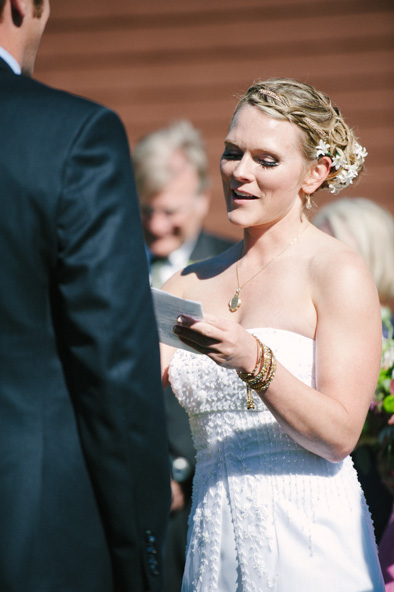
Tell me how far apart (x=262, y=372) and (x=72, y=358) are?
62 centimetres

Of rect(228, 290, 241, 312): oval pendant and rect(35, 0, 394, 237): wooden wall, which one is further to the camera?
rect(35, 0, 394, 237): wooden wall

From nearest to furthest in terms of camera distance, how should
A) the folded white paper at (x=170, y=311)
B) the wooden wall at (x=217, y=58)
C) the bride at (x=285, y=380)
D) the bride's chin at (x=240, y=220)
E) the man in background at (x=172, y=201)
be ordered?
the folded white paper at (x=170, y=311) → the bride at (x=285, y=380) → the bride's chin at (x=240, y=220) → the man in background at (x=172, y=201) → the wooden wall at (x=217, y=58)

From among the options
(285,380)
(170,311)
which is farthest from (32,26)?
(285,380)

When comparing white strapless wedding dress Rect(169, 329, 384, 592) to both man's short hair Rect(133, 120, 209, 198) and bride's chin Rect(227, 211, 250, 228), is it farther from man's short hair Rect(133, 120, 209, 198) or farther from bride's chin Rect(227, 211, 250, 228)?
man's short hair Rect(133, 120, 209, 198)

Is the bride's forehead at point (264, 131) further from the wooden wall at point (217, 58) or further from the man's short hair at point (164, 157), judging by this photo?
the wooden wall at point (217, 58)

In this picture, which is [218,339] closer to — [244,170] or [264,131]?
[244,170]

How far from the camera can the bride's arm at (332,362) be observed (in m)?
2.10

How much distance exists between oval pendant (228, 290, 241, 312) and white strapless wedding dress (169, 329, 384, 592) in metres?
0.19

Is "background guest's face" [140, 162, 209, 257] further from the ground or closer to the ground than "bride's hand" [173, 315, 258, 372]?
closer to the ground

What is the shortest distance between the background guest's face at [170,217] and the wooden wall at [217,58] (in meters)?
2.36

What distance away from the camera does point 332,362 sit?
2250 mm

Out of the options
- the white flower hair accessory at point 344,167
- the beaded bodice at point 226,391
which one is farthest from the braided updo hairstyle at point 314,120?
the beaded bodice at point 226,391

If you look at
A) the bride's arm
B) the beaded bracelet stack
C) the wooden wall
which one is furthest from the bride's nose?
the wooden wall

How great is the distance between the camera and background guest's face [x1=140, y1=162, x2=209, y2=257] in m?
4.56
